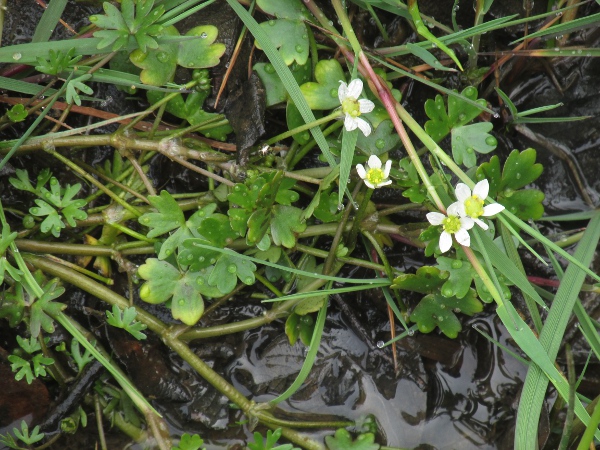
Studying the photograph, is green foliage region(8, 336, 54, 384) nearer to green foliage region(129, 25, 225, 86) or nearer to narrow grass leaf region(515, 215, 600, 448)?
green foliage region(129, 25, 225, 86)

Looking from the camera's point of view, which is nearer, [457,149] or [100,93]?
[457,149]

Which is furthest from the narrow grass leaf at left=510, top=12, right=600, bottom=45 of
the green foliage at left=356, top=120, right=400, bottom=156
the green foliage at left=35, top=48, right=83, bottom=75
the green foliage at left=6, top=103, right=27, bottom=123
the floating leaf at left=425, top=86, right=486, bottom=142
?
the green foliage at left=6, top=103, right=27, bottom=123

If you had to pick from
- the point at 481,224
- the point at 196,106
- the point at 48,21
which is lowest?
the point at 481,224

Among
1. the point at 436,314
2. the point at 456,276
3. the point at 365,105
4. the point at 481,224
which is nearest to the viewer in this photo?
the point at 481,224

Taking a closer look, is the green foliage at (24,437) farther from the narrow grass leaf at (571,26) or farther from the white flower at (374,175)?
the narrow grass leaf at (571,26)

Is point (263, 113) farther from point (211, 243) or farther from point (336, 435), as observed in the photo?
point (336, 435)

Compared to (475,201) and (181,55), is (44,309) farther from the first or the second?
(475,201)

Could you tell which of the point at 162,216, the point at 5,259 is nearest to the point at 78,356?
the point at 5,259

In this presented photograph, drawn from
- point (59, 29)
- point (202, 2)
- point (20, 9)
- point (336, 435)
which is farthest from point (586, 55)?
point (20, 9)
